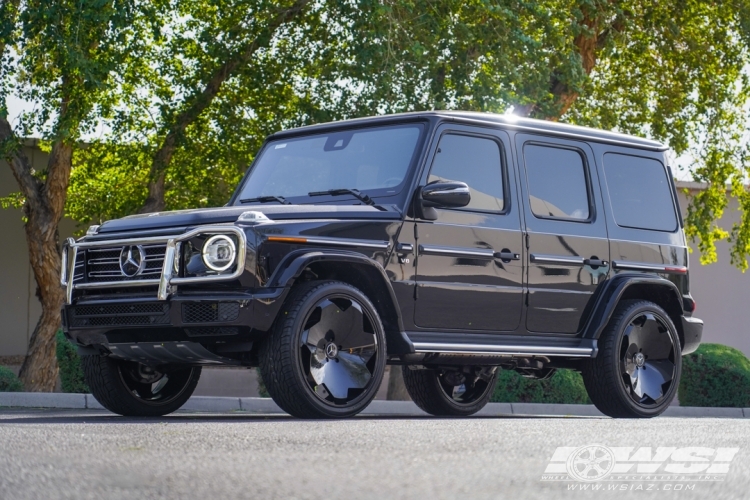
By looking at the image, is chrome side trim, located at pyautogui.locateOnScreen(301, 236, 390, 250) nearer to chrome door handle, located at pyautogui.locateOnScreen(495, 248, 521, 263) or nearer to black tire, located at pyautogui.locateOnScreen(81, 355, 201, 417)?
chrome door handle, located at pyautogui.locateOnScreen(495, 248, 521, 263)

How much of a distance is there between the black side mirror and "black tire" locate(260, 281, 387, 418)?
0.96 m

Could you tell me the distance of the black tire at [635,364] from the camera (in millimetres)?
9625

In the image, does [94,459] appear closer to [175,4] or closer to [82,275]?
[82,275]

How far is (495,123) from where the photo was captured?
9.34m

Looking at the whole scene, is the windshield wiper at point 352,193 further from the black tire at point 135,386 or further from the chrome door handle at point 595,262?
the chrome door handle at point 595,262

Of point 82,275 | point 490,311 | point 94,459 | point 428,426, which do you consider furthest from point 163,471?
point 490,311

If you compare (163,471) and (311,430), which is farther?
(311,430)

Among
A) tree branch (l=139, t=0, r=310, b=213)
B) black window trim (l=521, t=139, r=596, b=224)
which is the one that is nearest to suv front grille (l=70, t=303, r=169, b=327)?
black window trim (l=521, t=139, r=596, b=224)

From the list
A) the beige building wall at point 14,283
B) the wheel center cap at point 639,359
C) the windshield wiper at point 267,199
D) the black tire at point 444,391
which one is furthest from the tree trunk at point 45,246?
the wheel center cap at point 639,359

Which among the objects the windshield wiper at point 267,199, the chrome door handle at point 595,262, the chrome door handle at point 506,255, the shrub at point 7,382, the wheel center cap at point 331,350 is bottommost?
the shrub at point 7,382

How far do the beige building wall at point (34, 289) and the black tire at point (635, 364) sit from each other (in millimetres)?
12781

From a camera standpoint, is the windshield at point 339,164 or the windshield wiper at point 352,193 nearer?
the windshield wiper at point 352,193

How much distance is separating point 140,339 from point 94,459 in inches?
112

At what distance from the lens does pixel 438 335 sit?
8578 mm
